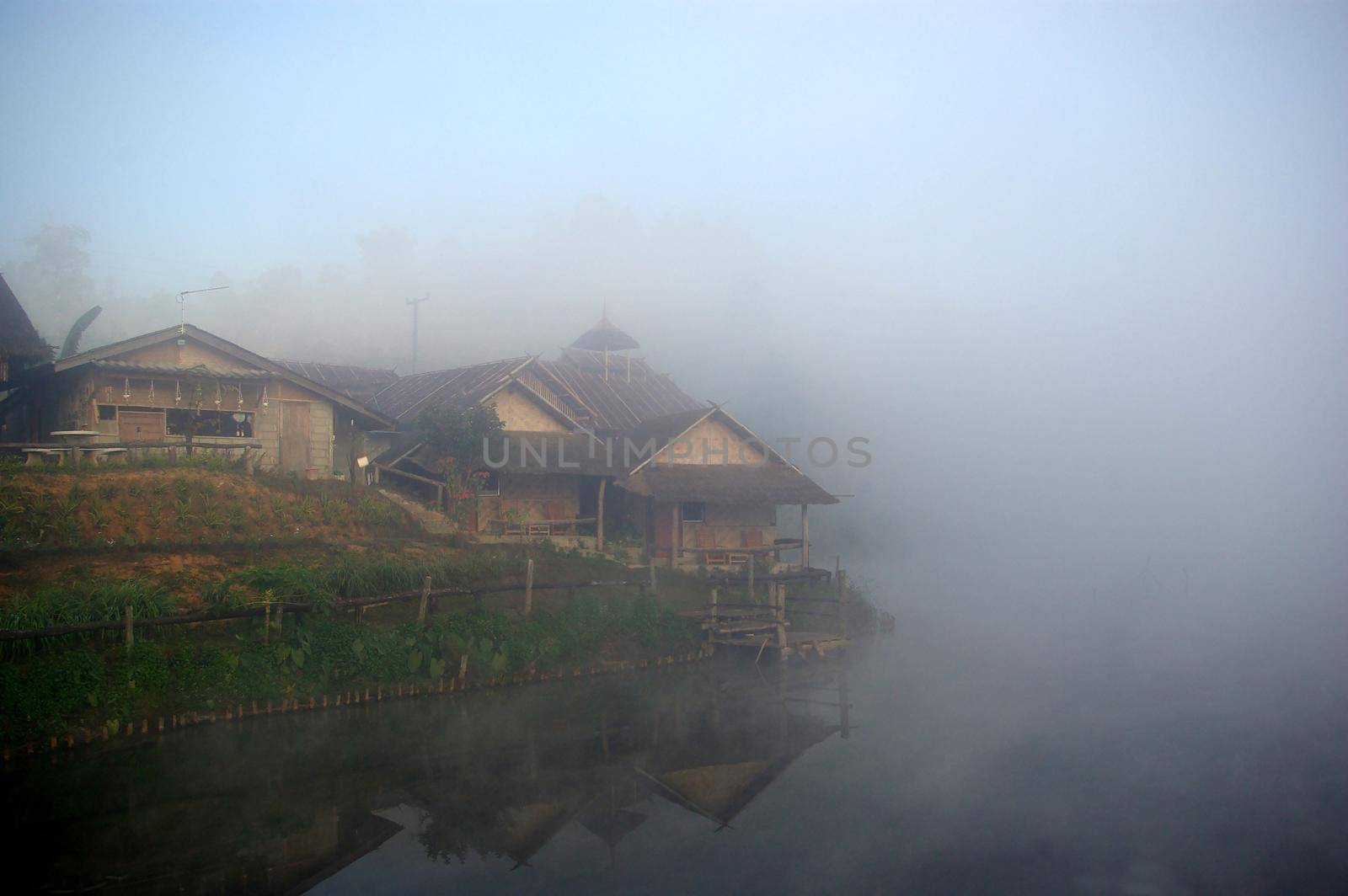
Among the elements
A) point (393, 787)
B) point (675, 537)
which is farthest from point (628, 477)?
point (393, 787)

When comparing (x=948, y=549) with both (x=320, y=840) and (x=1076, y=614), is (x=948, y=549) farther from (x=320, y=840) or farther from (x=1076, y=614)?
(x=320, y=840)

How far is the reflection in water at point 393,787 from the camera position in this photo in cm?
1084

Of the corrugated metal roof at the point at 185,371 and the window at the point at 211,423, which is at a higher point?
the corrugated metal roof at the point at 185,371

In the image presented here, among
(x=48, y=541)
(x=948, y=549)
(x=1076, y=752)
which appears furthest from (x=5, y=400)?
(x=948, y=549)

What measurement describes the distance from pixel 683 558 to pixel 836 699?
8475 mm

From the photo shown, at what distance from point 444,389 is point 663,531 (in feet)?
37.0

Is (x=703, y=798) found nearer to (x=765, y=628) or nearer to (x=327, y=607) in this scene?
(x=327, y=607)

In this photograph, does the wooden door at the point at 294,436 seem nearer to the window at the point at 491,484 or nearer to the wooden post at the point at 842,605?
the window at the point at 491,484

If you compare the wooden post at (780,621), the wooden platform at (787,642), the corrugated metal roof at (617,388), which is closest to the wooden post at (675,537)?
the wooden platform at (787,642)

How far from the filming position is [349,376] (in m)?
40.7

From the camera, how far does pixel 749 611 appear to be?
22.3m

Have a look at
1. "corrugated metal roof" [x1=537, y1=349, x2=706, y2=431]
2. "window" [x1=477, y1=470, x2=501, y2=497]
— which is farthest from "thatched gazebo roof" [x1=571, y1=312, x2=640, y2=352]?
"window" [x1=477, y1=470, x2=501, y2=497]

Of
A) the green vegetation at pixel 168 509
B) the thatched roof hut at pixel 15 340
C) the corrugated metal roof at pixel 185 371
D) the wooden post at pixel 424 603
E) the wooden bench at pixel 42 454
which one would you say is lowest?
the wooden post at pixel 424 603

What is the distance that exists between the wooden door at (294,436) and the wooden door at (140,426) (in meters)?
3.03
